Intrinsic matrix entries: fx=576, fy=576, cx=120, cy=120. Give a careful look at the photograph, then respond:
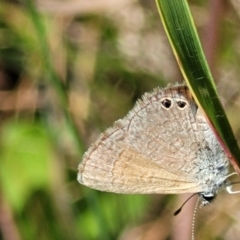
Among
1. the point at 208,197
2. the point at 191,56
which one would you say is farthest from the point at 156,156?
the point at 191,56

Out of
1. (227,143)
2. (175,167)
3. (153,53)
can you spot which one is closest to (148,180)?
(175,167)

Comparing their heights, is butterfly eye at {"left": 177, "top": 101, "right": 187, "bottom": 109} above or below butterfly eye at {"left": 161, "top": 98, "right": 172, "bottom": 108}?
below

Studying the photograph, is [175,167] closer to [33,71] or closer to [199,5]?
[199,5]

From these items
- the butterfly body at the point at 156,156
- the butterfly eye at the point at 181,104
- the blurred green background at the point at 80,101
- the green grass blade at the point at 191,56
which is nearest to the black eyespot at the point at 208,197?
the butterfly body at the point at 156,156

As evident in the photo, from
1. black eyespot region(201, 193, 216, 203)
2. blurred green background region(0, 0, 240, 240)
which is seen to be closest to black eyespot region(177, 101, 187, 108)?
black eyespot region(201, 193, 216, 203)

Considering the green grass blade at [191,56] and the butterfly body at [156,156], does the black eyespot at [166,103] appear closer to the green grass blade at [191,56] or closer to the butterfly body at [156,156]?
the butterfly body at [156,156]

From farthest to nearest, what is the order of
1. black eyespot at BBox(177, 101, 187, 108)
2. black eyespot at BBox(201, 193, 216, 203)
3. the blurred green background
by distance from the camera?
1. the blurred green background
2. black eyespot at BBox(201, 193, 216, 203)
3. black eyespot at BBox(177, 101, 187, 108)

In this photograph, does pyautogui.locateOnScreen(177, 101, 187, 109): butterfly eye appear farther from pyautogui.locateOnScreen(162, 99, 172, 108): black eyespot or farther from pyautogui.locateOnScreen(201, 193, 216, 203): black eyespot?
pyautogui.locateOnScreen(201, 193, 216, 203): black eyespot

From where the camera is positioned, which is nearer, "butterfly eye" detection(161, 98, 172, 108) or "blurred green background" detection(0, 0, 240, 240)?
"butterfly eye" detection(161, 98, 172, 108)
